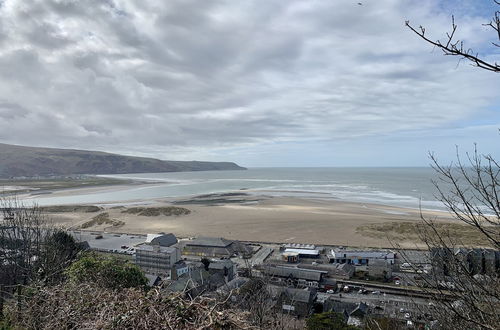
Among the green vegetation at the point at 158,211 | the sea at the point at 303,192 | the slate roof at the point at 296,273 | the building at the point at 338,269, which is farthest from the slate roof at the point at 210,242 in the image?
the sea at the point at 303,192

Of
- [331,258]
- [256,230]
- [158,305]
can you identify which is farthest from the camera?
[256,230]

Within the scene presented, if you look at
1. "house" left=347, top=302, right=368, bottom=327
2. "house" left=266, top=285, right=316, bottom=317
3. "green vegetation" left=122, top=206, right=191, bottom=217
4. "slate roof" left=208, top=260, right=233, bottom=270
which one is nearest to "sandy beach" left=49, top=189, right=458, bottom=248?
"green vegetation" left=122, top=206, right=191, bottom=217

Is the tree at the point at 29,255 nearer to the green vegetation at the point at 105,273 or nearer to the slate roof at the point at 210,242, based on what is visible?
the green vegetation at the point at 105,273

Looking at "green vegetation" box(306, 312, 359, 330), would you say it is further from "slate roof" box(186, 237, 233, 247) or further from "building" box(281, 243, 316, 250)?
"slate roof" box(186, 237, 233, 247)

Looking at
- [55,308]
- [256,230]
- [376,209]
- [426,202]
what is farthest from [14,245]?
[426,202]

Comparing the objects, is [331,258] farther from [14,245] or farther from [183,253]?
[14,245]

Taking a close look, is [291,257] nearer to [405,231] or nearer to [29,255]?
[405,231]
